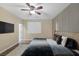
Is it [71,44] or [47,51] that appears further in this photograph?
[71,44]

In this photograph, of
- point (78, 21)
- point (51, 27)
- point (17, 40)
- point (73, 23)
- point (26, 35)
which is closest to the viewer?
point (78, 21)

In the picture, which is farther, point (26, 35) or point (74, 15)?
point (26, 35)

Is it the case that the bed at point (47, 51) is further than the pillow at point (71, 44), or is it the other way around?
the pillow at point (71, 44)

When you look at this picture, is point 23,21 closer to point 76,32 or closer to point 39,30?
point 39,30

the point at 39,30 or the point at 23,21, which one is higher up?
the point at 23,21

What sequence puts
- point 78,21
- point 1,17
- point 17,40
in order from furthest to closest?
1. point 17,40
2. point 1,17
3. point 78,21

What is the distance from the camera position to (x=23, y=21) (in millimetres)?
5445

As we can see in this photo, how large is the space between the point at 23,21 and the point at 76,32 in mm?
3199

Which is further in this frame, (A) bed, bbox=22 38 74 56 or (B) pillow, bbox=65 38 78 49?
(B) pillow, bbox=65 38 78 49

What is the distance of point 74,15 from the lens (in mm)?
2740

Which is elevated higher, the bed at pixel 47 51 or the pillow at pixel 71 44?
the pillow at pixel 71 44

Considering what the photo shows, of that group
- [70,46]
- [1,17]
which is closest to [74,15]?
[70,46]

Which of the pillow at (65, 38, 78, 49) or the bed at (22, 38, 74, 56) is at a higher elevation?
the pillow at (65, 38, 78, 49)

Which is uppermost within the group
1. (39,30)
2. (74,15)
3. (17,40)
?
(74,15)
